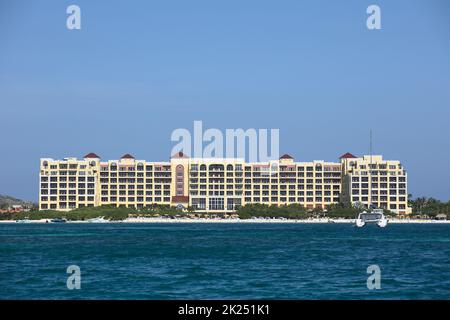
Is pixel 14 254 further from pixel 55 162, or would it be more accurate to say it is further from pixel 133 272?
pixel 55 162

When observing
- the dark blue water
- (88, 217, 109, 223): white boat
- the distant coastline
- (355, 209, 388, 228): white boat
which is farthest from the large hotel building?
the dark blue water

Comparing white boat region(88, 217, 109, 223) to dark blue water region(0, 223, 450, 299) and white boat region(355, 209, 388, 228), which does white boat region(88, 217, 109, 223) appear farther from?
dark blue water region(0, 223, 450, 299)

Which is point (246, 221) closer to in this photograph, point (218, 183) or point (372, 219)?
point (218, 183)

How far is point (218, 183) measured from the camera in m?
168

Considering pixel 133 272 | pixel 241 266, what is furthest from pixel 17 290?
pixel 241 266

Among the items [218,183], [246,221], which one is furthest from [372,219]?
[218,183]

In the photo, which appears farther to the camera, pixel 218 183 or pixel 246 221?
pixel 218 183

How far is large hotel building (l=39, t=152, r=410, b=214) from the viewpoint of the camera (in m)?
166

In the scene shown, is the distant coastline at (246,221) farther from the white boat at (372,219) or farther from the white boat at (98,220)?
the white boat at (372,219)

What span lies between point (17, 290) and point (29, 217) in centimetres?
13900
